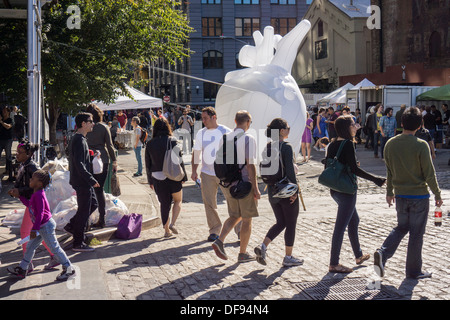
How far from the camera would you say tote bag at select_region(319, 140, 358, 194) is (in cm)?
625

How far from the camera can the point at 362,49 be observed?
41.5 metres

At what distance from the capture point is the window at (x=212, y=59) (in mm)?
60688

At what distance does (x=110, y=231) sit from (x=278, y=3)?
57910mm

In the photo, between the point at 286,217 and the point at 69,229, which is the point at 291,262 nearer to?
the point at 286,217

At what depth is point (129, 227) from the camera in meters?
8.41

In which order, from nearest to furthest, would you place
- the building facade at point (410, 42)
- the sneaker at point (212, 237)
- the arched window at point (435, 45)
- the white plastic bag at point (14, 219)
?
1. the sneaker at point (212, 237)
2. the white plastic bag at point (14, 219)
3. the building facade at point (410, 42)
4. the arched window at point (435, 45)

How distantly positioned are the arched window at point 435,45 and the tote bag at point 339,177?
32103mm

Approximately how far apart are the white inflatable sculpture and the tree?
12.1ft

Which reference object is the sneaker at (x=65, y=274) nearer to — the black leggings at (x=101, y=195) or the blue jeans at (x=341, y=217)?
the black leggings at (x=101, y=195)

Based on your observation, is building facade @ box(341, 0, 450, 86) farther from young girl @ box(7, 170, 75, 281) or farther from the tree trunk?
young girl @ box(7, 170, 75, 281)

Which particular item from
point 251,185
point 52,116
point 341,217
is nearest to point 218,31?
point 52,116

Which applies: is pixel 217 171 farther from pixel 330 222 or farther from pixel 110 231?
pixel 330 222

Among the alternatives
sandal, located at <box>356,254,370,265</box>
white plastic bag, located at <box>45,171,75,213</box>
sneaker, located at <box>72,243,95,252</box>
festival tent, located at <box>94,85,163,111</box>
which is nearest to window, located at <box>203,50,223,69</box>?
festival tent, located at <box>94,85,163,111</box>

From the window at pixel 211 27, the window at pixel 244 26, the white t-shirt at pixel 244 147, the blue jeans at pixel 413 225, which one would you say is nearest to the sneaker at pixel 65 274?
the white t-shirt at pixel 244 147
